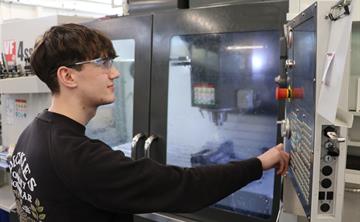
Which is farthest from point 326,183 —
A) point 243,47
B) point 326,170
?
point 243,47

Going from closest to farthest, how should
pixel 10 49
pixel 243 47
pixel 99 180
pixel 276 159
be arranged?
1. pixel 99 180
2. pixel 276 159
3. pixel 243 47
4. pixel 10 49

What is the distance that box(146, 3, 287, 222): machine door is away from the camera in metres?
1.27

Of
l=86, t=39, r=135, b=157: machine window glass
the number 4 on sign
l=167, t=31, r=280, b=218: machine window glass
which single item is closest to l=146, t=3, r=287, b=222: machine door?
l=167, t=31, r=280, b=218: machine window glass

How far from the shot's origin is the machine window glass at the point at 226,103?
4.26ft

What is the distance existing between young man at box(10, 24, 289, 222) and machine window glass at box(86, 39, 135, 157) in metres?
0.70

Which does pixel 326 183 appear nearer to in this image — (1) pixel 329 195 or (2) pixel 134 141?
(1) pixel 329 195

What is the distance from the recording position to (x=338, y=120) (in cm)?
56

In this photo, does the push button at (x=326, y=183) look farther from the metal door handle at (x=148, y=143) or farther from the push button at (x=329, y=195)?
the metal door handle at (x=148, y=143)

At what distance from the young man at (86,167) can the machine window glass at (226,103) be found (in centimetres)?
38

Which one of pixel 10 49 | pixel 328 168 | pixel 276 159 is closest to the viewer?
pixel 328 168

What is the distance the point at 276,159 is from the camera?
3.16ft

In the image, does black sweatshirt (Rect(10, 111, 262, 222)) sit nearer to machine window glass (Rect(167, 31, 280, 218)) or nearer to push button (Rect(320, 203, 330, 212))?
push button (Rect(320, 203, 330, 212))

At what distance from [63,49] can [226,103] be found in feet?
2.32

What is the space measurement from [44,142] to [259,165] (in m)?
0.58
